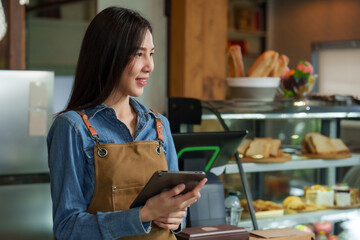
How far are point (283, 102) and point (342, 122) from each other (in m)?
0.58

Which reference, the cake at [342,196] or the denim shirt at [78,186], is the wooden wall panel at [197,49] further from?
the denim shirt at [78,186]

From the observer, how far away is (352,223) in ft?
10.6

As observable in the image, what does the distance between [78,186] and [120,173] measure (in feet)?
0.37

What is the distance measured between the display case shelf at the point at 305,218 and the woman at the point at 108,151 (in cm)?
130

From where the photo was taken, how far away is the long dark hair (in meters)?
1.46

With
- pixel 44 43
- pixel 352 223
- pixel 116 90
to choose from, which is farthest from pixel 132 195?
pixel 44 43

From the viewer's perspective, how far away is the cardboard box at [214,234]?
1.86 metres

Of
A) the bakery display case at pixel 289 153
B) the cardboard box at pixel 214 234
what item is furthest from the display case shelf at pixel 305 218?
the cardboard box at pixel 214 234

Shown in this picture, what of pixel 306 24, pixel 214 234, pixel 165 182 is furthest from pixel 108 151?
pixel 306 24

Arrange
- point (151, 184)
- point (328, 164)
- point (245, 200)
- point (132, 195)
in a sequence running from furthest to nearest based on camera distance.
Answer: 1. point (328, 164)
2. point (245, 200)
3. point (132, 195)
4. point (151, 184)

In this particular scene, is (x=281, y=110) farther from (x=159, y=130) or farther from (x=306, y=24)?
(x=306, y=24)

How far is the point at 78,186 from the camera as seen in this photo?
142 cm

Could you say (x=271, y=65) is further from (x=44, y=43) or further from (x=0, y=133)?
(x=44, y=43)

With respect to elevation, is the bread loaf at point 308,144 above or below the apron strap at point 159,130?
below
